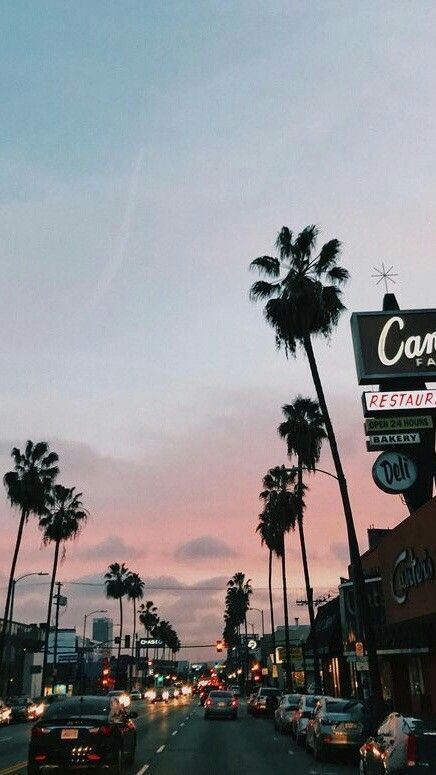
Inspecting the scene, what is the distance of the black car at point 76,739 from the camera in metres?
13.6

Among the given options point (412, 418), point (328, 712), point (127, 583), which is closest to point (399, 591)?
point (412, 418)

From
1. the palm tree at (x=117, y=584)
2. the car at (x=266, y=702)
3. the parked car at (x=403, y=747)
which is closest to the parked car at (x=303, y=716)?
the parked car at (x=403, y=747)

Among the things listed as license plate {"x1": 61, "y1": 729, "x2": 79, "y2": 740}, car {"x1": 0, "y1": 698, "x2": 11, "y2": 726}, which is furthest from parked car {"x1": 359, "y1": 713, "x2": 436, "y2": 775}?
car {"x1": 0, "y1": 698, "x2": 11, "y2": 726}

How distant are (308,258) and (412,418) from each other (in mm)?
9018

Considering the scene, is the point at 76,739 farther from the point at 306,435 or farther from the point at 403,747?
the point at 306,435

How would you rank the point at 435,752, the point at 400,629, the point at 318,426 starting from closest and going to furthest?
1. the point at 435,752
2. the point at 400,629
3. the point at 318,426

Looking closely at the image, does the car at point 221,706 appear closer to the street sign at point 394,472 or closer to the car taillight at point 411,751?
the street sign at point 394,472

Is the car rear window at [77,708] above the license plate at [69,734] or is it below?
above

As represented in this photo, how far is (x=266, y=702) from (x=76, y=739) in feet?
113

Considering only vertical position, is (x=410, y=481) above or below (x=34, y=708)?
above

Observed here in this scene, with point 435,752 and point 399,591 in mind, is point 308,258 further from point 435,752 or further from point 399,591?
point 435,752

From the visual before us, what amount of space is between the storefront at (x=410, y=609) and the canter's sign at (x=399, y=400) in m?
4.43

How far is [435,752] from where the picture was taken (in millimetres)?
9227

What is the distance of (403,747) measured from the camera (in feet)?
32.1
